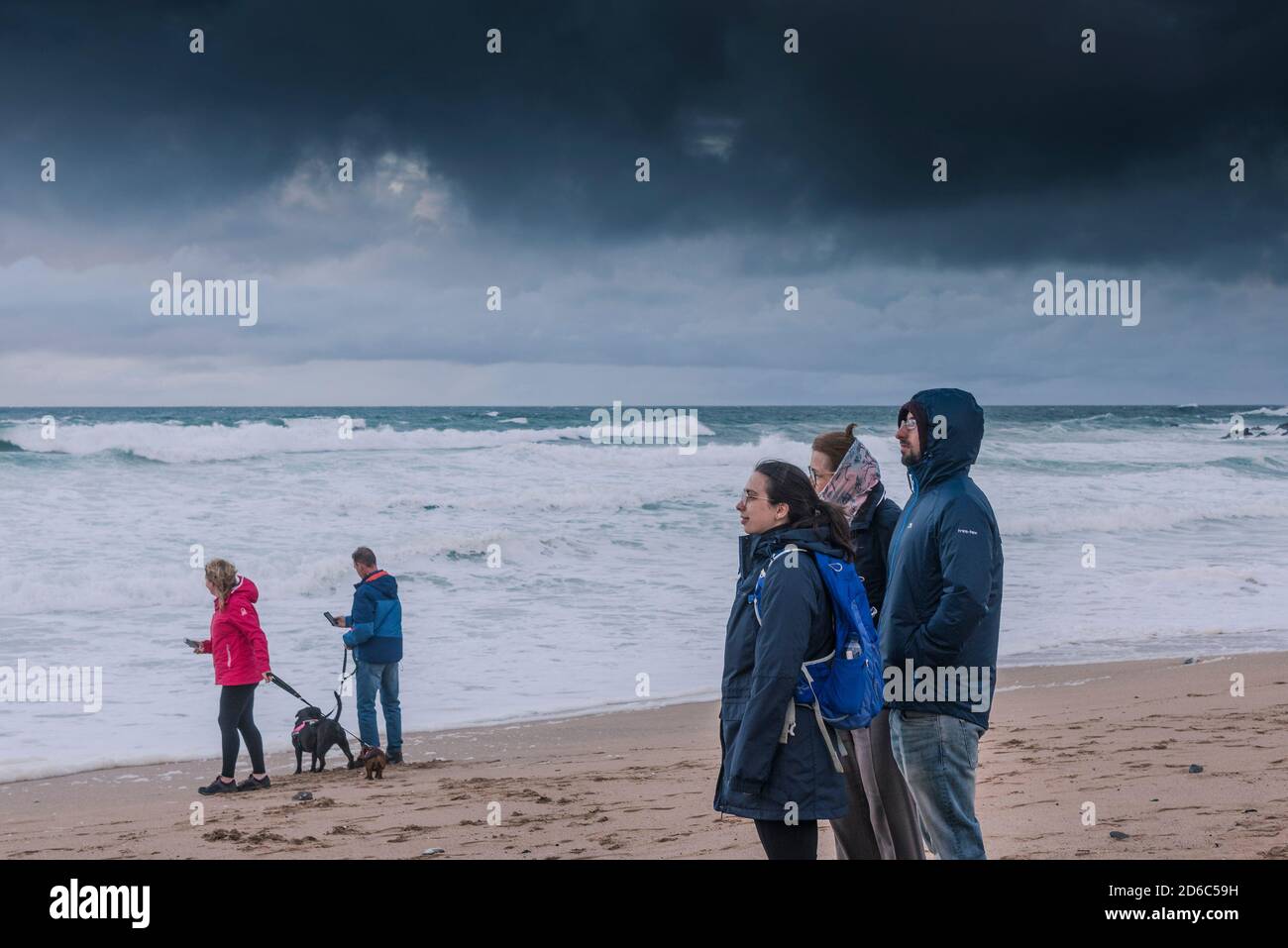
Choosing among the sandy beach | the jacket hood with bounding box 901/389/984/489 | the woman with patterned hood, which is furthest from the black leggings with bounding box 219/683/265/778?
the jacket hood with bounding box 901/389/984/489

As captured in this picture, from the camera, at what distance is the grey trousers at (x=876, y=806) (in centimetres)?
423

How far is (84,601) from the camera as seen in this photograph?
561 inches

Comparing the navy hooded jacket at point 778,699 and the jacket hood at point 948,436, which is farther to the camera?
the jacket hood at point 948,436

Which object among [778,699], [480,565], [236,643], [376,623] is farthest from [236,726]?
[480,565]

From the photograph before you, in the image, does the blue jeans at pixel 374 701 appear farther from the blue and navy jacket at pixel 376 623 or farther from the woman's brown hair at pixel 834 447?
the woman's brown hair at pixel 834 447

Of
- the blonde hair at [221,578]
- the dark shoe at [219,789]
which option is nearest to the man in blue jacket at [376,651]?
the blonde hair at [221,578]

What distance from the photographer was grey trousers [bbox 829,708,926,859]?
4230mm

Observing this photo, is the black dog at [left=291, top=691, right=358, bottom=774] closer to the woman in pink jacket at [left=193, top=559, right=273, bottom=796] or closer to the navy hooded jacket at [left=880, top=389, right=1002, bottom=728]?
the woman in pink jacket at [left=193, top=559, right=273, bottom=796]

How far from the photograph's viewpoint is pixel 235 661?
24.5 ft

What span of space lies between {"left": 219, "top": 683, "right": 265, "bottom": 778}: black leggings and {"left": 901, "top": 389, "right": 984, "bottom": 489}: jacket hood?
203 inches

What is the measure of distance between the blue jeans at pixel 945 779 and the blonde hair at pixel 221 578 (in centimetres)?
514

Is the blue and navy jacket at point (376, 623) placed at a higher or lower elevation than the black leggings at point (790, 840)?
higher

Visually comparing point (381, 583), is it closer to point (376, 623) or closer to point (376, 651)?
point (376, 623)

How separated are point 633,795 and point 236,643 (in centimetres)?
283
